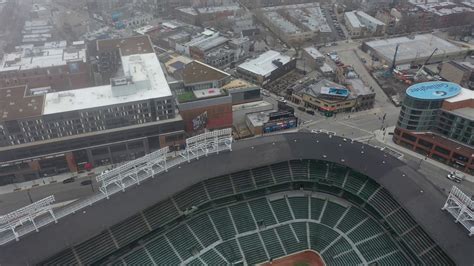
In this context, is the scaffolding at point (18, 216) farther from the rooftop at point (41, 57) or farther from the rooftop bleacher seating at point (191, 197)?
the rooftop at point (41, 57)

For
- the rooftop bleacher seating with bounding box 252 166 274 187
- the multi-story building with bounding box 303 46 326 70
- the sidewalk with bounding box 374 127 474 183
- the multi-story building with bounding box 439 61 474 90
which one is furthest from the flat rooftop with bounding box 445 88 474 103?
the multi-story building with bounding box 303 46 326 70

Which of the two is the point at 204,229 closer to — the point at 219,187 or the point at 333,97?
the point at 219,187

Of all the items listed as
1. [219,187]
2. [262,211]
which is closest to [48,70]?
[219,187]

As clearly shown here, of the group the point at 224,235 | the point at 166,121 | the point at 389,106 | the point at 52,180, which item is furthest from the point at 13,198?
the point at 389,106

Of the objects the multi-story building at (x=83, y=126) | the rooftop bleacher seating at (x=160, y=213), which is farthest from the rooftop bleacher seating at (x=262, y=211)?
the multi-story building at (x=83, y=126)

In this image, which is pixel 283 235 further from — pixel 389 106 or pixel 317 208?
pixel 389 106

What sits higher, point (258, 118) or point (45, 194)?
point (258, 118)

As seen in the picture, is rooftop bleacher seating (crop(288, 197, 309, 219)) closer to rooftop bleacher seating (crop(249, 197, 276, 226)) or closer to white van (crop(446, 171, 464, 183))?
rooftop bleacher seating (crop(249, 197, 276, 226))
